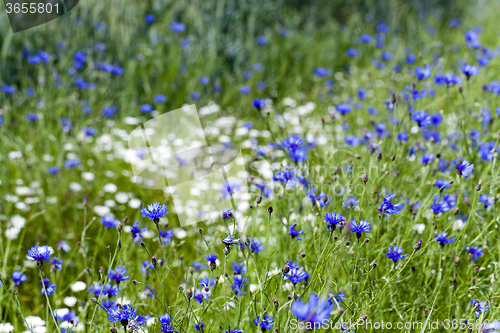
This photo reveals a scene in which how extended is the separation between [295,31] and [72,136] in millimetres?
3076

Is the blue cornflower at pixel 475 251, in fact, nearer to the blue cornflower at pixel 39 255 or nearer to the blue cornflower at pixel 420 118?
the blue cornflower at pixel 420 118

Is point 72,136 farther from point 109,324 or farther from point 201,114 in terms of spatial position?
point 109,324

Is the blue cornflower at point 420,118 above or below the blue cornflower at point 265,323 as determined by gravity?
above

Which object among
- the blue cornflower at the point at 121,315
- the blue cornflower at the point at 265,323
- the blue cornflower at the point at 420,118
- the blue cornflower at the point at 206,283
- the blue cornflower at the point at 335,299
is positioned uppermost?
the blue cornflower at the point at 420,118

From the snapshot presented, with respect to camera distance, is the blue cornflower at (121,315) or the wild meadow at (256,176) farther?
the wild meadow at (256,176)

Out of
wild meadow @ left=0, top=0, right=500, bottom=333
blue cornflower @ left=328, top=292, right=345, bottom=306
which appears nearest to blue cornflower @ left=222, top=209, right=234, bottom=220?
wild meadow @ left=0, top=0, right=500, bottom=333

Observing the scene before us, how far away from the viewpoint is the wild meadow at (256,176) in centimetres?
138

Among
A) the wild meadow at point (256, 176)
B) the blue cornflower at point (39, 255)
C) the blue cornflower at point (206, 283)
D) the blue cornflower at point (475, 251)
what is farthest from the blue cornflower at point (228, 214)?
the blue cornflower at point (475, 251)
